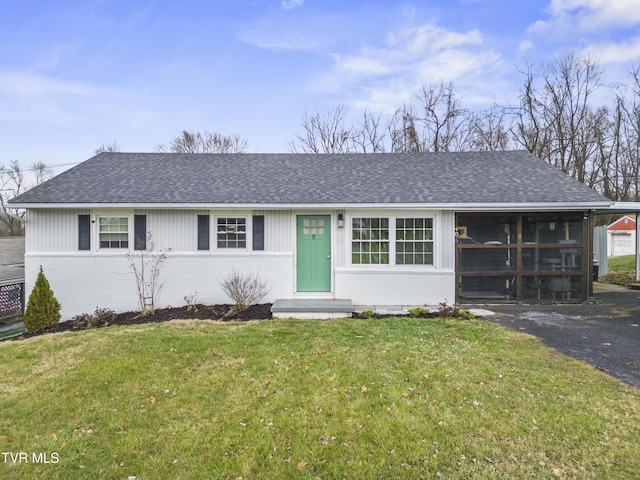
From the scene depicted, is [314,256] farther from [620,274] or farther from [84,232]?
[620,274]

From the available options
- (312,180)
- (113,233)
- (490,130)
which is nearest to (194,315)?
(113,233)

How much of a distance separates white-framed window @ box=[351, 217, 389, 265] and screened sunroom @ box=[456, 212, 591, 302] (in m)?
1.77

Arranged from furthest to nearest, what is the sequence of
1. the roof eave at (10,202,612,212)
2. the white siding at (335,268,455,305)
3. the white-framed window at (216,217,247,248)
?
the white-framed window at (216,217,247,248) → the white siding at (335,268,455,305) → the roof eave at (10,202,612,212)

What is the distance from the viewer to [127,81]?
13.4m

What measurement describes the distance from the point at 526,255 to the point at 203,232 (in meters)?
7.85

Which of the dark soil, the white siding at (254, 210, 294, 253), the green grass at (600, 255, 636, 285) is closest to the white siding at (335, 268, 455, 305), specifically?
the white siding at (254, 210, 294, 253)

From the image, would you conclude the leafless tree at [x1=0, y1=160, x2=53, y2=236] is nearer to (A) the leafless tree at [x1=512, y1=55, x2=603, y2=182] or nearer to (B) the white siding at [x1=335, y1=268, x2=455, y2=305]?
(B) the white siding at [x1=335, y1=268, x2=455, y2=305]

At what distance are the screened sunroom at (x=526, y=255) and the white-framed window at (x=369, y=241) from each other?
1770 mm

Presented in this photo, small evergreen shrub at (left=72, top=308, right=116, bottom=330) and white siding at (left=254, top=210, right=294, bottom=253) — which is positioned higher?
white siding at (left=254, top=210, right=294, bottom=253)

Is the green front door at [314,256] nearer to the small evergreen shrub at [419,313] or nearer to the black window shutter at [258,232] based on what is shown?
the black window shutter at [258,232]

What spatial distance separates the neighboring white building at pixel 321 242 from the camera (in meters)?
8.24

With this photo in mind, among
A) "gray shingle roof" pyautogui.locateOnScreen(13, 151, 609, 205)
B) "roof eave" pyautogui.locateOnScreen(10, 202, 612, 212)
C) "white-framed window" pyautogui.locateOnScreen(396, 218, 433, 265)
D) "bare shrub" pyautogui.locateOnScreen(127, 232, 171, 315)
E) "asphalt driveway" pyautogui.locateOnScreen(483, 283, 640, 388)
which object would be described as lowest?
"asphalt driveway" pyautogui.locateOnScreen(483, 283, 640, 388)

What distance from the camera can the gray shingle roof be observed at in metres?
8.24

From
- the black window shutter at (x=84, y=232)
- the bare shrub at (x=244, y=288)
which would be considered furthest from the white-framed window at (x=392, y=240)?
the black window shutter at (x=84, y=232)
